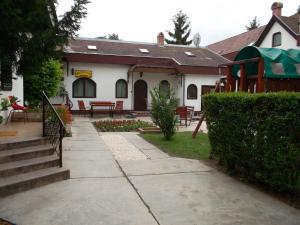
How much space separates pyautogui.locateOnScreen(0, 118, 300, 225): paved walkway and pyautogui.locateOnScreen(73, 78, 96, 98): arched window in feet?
48.8

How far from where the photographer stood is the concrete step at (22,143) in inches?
242

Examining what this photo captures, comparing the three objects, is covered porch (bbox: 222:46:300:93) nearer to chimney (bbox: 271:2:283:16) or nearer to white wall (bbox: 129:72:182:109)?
white wall (bbox: 129:72:182:109)

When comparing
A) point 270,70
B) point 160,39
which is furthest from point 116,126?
point 160,39

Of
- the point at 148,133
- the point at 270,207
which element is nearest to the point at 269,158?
the point at 270,207

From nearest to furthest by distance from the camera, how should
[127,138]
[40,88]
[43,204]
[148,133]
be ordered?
[43,204] < [127,138] < [148,133] < [40,88]

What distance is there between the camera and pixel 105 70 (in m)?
22.3

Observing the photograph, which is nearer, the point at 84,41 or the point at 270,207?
the point at 270,207

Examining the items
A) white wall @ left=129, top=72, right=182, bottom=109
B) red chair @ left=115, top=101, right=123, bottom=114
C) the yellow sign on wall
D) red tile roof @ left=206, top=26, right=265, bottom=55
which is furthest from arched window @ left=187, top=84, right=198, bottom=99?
red tile roof @ left=206, top=26, right=265, bottom=55

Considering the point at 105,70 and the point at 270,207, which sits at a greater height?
the point at 105,70

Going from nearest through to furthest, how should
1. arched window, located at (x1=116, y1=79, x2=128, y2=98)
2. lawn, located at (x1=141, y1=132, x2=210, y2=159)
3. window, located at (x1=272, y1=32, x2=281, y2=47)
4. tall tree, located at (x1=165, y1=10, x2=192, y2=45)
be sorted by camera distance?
lawn, located at (x1=141, y1=132, x2=210, y2=159), arched window, located at (x1=116, y1=79, x2=128, y2=98), window, located at (x1=272, y1=32, x2=281, y2=47), tall tree, located at (x1=165, y1=10, x2=192, y2=45)

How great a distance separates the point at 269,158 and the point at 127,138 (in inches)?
277

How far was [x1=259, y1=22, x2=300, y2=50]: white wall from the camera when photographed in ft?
80.3

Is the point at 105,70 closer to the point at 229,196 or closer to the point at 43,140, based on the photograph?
the point at 43,140

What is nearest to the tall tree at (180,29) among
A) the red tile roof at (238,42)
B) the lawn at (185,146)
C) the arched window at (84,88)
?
the red tile roof at (238,42)
